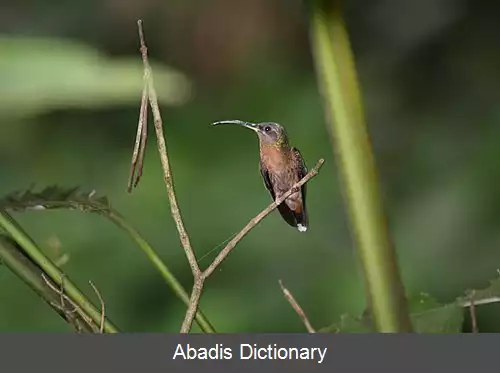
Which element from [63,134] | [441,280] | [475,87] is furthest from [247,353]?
[475,87]

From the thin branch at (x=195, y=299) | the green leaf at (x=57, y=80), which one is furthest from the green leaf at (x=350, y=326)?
the green leaf at (x=57, y=80)

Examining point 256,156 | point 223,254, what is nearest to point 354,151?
point 223,254

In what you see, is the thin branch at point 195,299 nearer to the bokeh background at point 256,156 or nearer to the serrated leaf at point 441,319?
the serrated leaf at point 441,319

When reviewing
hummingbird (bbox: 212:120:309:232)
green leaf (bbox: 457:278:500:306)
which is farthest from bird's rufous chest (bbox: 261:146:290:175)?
green leaf (bbox: 457:278:500:306)

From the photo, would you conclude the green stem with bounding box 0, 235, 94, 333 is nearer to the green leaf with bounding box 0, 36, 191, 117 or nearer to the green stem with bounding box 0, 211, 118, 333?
the green stem with bounding box 0, 211, 118, 333

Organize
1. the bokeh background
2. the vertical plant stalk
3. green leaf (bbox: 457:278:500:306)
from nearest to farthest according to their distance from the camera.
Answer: the vertical plant stalk → green leaf (bbox: 457:278:500:306) → the bokeh background

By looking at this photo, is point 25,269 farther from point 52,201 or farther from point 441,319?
point 441,319

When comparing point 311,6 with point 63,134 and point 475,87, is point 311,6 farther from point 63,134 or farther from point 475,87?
point 475,87
